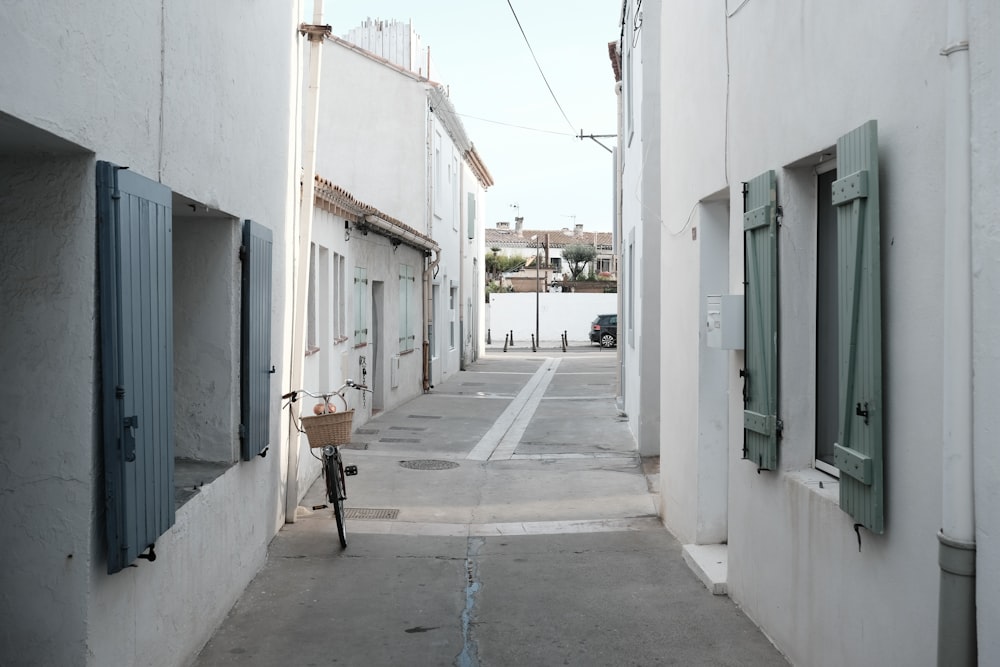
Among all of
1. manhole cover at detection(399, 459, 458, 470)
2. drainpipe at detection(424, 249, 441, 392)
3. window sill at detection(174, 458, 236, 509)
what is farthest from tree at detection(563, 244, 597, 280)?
window sill at detection(174, 458, 236, 509)

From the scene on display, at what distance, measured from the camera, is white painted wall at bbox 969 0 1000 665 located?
296 centimetres

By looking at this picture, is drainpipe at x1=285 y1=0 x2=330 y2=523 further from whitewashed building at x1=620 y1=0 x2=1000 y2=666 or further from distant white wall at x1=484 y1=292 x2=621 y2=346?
distant white wall at x1=484 y1=292 x2=621 y2=346

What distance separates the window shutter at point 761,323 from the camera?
5160mm

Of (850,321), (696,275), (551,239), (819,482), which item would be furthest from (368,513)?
(551,239)

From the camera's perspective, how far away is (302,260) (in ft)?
26.9

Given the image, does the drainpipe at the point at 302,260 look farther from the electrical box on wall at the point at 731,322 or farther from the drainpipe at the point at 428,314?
the drainpipe at the point at 428,314

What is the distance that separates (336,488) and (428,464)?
4.07 metres

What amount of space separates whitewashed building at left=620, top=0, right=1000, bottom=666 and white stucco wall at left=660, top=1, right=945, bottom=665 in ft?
0.04

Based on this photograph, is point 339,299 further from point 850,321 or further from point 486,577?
point 850,321

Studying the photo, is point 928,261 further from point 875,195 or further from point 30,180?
point 30,180

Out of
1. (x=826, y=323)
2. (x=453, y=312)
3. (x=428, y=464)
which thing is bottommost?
(x=428, y=464)

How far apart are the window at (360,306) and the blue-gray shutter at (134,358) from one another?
9.56m

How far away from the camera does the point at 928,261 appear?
3521 millimetres

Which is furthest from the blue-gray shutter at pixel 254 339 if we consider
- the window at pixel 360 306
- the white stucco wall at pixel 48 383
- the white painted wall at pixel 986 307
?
the window at pixel 360 306
